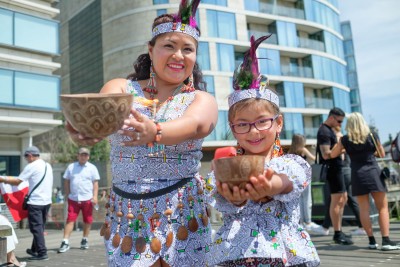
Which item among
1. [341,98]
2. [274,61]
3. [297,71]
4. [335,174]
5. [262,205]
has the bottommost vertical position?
[262,205]

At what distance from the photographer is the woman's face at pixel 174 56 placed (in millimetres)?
2053

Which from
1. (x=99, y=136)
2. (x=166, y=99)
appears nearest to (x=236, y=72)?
(x=166, y=99)

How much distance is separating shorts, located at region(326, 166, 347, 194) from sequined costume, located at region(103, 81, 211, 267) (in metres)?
4.66

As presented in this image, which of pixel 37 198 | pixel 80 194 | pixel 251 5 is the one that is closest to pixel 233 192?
pixel 37 198

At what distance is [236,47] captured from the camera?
33.6m

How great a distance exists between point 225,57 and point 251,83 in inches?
1216

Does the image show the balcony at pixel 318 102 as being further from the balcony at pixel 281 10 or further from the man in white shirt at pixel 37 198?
the man in white shirt at pixel 37 198

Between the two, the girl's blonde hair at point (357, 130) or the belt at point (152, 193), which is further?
the girl's blonde hair at point (357, 130)

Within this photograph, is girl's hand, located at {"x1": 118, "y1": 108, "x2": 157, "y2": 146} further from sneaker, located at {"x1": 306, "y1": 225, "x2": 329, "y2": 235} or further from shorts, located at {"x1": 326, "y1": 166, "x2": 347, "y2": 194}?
sneaker, located at {"x1": 306, "y1": 225, "x2": 329, "y2": 235}

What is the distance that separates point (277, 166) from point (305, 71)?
36.3 m

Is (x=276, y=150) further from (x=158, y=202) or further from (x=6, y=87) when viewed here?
(x=6, y=87)

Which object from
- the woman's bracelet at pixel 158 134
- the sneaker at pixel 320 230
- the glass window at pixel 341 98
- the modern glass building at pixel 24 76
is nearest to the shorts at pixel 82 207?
the sneaker at pixel 320 230

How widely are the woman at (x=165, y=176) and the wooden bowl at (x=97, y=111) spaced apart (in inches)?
16.1

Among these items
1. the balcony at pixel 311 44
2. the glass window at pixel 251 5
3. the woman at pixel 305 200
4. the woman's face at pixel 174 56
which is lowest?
the woman at pixel 305 200
